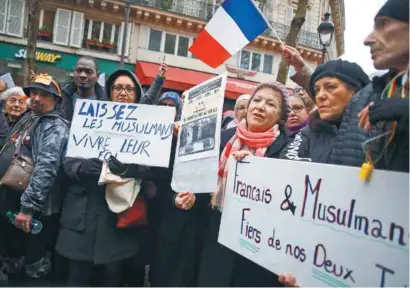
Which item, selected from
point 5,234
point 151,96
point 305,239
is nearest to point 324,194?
point 305,239

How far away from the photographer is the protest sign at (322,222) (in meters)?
1.23

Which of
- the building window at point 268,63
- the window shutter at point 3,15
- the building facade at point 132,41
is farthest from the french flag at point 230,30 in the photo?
the building window at point 268,63

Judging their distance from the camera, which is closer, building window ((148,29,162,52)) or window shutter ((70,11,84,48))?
window shutter ((70,11,84,48))

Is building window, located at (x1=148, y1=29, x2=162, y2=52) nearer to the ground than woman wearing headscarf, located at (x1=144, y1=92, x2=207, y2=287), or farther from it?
farther from it

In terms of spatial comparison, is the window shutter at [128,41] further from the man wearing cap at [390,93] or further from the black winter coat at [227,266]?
the man wearing cap at [390,93]

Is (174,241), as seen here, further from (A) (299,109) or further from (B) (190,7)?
(B) (190,7)

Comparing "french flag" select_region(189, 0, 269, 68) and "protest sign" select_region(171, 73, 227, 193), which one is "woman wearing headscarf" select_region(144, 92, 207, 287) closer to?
"protest sign" select_region(171, 73, 227, 193)

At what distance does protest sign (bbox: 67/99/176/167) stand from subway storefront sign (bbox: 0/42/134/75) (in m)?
17.3

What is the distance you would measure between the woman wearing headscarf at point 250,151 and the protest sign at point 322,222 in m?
0.22

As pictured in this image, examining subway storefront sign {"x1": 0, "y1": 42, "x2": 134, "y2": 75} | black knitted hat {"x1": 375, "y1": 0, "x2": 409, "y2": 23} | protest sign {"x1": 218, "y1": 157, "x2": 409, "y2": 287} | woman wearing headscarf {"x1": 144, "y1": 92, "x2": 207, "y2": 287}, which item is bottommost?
woman wearing headscarf {"x1": 144, "y1": 92, "x2": 207, "y2": 287}

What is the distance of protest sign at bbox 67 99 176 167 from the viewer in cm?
266

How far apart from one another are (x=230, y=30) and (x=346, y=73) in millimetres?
1468

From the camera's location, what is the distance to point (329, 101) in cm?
200

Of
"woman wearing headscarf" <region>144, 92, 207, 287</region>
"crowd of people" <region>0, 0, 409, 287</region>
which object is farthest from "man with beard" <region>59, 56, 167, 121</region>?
"woman wearing headscarf" <region>144, 92, 207, 287</region>
